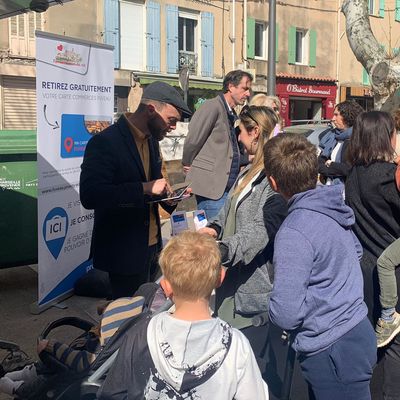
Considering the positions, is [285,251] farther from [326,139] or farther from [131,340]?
[326,139]

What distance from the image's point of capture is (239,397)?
199 cm

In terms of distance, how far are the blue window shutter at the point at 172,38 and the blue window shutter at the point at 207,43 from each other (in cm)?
131

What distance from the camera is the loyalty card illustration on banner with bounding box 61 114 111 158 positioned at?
A: 16.2 ft

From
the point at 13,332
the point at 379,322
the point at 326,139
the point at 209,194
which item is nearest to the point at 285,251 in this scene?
the point at 379,322

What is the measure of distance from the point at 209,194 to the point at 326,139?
6.16ft

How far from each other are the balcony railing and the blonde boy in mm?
19203

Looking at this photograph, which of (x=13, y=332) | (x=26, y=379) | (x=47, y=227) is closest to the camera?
(x=26, y=379)

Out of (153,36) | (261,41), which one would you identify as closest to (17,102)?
(153,36)

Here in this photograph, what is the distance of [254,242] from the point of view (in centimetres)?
272

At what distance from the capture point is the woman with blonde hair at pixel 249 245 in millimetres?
2730

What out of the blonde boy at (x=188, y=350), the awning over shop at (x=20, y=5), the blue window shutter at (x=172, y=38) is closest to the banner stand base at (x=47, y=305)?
the awning over shop at (x=20, y=5)

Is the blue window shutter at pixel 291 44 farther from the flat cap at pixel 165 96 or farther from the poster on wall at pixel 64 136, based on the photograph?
the flat cap at pixel 165 96

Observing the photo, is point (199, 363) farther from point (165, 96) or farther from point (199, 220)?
point (165, 96)

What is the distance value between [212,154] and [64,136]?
4.20 ft
